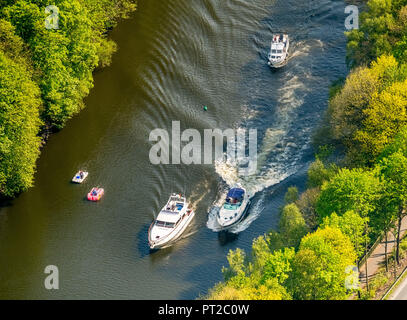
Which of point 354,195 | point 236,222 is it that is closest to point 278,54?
point 236,222

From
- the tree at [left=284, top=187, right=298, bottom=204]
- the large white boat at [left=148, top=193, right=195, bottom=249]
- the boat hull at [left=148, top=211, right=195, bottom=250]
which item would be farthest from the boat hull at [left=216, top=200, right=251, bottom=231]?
the tree at [left=284, top=187, right=298, bottom=204]

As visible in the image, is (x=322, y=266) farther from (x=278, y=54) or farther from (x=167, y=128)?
(x=278, y=54)

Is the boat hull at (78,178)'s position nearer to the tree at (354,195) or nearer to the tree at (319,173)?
the tree at (319,173)

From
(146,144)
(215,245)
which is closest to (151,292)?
(215,245)

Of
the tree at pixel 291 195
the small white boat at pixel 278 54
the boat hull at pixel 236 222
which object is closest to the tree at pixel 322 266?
the tree at pixel 291 195

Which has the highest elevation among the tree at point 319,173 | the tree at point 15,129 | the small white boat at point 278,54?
the small white boat at point 278,54

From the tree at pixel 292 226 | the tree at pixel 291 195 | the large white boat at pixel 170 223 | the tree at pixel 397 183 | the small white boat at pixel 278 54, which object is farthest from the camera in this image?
the small white boat at pixel 278 54
